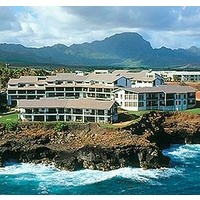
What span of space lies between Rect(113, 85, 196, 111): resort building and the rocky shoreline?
407 centimetres

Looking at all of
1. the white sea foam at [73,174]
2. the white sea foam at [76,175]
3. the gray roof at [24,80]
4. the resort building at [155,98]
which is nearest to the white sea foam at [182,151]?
the white sea foam at [73,174]

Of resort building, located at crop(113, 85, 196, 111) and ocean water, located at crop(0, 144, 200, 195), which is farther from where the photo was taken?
resort building, located at crop(113, 85, 196, 111)

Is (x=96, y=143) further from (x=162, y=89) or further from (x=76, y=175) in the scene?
(x=162, y=89)

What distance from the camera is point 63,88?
Result: 61.2 metres

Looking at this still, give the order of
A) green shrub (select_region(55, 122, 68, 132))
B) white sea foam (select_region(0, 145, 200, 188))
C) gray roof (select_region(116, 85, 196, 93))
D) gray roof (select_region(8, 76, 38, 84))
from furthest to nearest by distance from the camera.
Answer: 1. gray roof (select_region(8, 76, 38, 84))
2. gray roof (select_region(116, 85, 196, 93))
3. green shrub (select_region(55, 122, 68, 132))
4. white sea foam (select_region(0, 145, 200, 188))

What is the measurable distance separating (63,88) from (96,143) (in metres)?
20.0

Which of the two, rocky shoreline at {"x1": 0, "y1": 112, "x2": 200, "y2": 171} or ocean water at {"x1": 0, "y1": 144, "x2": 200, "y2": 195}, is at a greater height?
rocky shoreline at {"x1": 0, "y1": 112, "x2": 200, "y2": 171}

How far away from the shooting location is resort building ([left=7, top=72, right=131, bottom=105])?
6029 centimetres

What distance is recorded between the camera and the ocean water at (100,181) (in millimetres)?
33906

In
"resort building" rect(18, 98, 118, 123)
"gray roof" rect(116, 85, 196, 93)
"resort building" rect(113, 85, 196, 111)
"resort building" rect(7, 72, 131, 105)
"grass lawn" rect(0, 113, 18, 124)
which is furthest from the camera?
"resort building" rect(7, 72, 131, 105)

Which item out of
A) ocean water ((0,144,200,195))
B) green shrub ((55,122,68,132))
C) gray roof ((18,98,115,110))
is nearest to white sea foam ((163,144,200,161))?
ocean water ((0,144,200,195))

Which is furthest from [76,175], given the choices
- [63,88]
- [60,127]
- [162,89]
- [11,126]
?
[63,88]

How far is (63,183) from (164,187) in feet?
27.8

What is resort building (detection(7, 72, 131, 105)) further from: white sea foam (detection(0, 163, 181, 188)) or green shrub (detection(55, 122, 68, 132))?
white sea foam (detection(0, 163, 181, 188))
